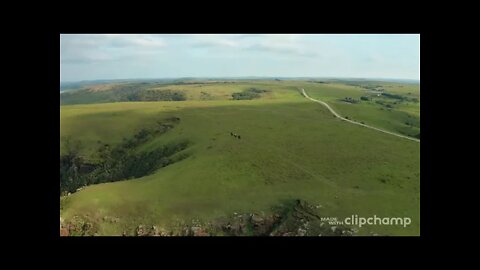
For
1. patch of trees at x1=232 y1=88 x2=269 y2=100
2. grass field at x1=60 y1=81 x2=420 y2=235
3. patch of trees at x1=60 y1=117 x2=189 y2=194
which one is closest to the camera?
grass field at x1=60 y1=81 x2=420 y2=235

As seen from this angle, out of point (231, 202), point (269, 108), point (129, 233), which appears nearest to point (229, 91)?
point (269, 108)

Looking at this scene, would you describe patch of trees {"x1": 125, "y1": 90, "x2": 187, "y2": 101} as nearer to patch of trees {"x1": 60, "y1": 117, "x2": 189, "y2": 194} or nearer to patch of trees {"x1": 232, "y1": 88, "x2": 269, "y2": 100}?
patch of trees {"x1": 232, "y1": 88, "x2": 269, "y2": 100}

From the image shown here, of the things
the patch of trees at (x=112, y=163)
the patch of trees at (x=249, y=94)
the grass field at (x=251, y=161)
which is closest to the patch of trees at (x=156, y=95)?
A: the grass field at (x=251, y=161)

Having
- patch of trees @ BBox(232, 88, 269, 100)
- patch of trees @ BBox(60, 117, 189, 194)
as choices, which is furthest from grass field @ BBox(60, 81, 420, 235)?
patch of trees @ BBox(60, 117, 189, 194)

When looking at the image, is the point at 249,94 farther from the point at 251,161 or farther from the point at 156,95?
the point at 251,161

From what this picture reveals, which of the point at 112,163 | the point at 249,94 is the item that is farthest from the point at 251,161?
the point at 249,94
